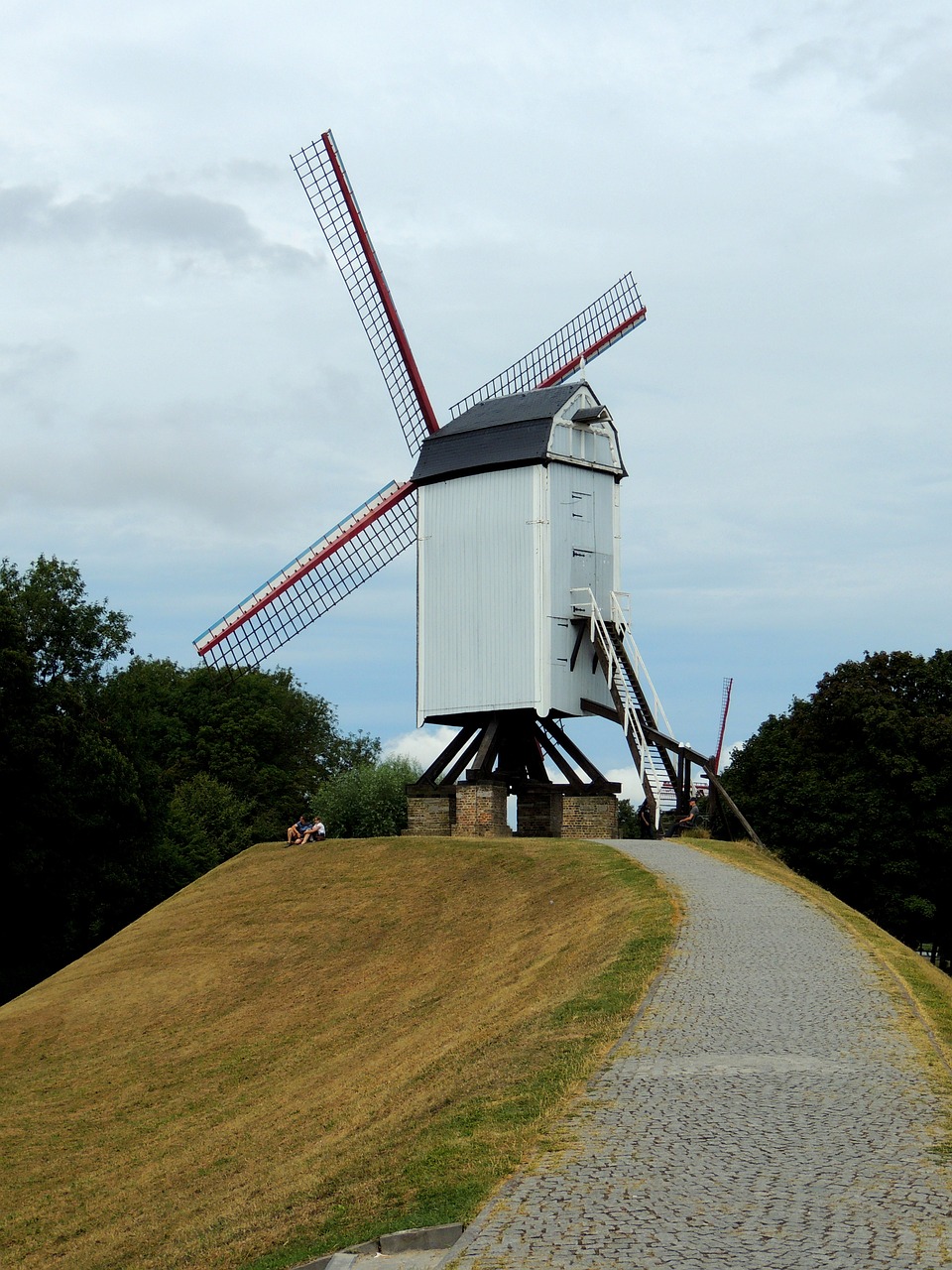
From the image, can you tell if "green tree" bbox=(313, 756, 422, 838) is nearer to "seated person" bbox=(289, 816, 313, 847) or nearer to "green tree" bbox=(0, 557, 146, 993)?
"green tree" bbox=(0, 557, 146, 993)

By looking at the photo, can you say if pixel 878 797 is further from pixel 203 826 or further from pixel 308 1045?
pixel 203 826

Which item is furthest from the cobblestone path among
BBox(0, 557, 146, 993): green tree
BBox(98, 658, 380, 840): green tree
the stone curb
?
BBox(98, 658, 380, 840): green tree

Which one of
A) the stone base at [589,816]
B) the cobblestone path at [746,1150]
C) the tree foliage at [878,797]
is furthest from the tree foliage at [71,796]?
the cobblestone path at [746,1150]

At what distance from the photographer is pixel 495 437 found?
42438 mm

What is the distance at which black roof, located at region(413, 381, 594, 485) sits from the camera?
136ft

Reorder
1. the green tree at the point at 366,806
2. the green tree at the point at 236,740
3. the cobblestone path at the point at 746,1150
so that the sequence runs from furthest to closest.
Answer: the green tree at the point at 236,740 → the green tree at the point at 366,806 → the cobblestone path at the point at 746,1150

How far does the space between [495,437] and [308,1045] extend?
19.5 m

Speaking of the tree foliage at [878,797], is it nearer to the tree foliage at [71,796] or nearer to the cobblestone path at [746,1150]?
the tree foliage at [71,796]

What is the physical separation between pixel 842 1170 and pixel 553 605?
28737 millimetres

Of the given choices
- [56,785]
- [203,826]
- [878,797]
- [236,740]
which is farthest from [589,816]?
[236,740]

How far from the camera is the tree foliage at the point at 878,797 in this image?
52.7 metres

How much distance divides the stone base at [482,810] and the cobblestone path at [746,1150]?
19619 mm

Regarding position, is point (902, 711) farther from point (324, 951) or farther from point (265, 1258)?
point (265, 1258)

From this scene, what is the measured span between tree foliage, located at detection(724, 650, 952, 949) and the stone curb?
4202 cm
